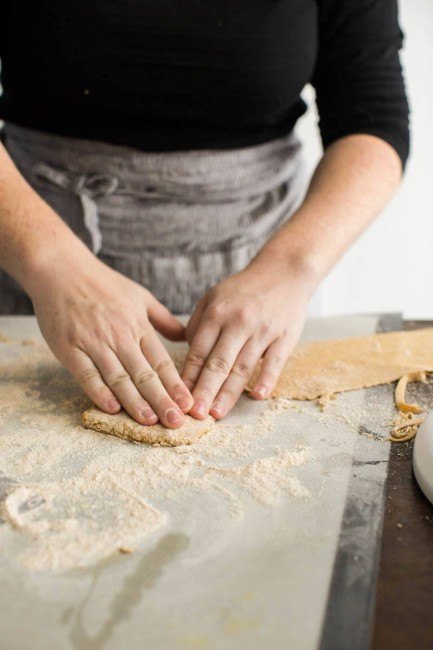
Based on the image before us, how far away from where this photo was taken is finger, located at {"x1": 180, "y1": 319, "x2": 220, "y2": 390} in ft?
3.26

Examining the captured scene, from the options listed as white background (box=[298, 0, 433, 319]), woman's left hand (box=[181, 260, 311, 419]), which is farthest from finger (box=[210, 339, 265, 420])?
white background (box=[298, 0, 433, 319])

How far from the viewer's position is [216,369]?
98cm

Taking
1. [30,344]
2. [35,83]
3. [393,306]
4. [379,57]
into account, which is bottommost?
[393,306]

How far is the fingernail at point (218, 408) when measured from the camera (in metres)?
0.94

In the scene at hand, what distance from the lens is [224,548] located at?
2.16ft

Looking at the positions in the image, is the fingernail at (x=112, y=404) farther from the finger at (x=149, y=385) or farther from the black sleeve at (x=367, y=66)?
the black sleeve at (x=367, y=66)

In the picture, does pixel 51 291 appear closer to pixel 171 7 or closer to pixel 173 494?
pixel 173 494

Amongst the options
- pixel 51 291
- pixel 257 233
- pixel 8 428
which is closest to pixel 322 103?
pixel 257 233

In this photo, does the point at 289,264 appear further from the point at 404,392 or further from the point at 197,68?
the point at 197,68

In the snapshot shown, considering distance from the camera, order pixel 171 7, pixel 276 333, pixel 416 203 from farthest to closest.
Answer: pixel 416 203, pixel 171 7, pixel 276 333

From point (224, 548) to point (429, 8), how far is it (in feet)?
8.38

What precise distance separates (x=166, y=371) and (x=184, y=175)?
501mm

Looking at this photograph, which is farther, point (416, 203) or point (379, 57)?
point (416, 203)

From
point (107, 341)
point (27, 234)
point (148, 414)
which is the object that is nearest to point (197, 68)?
point (27, 234)
